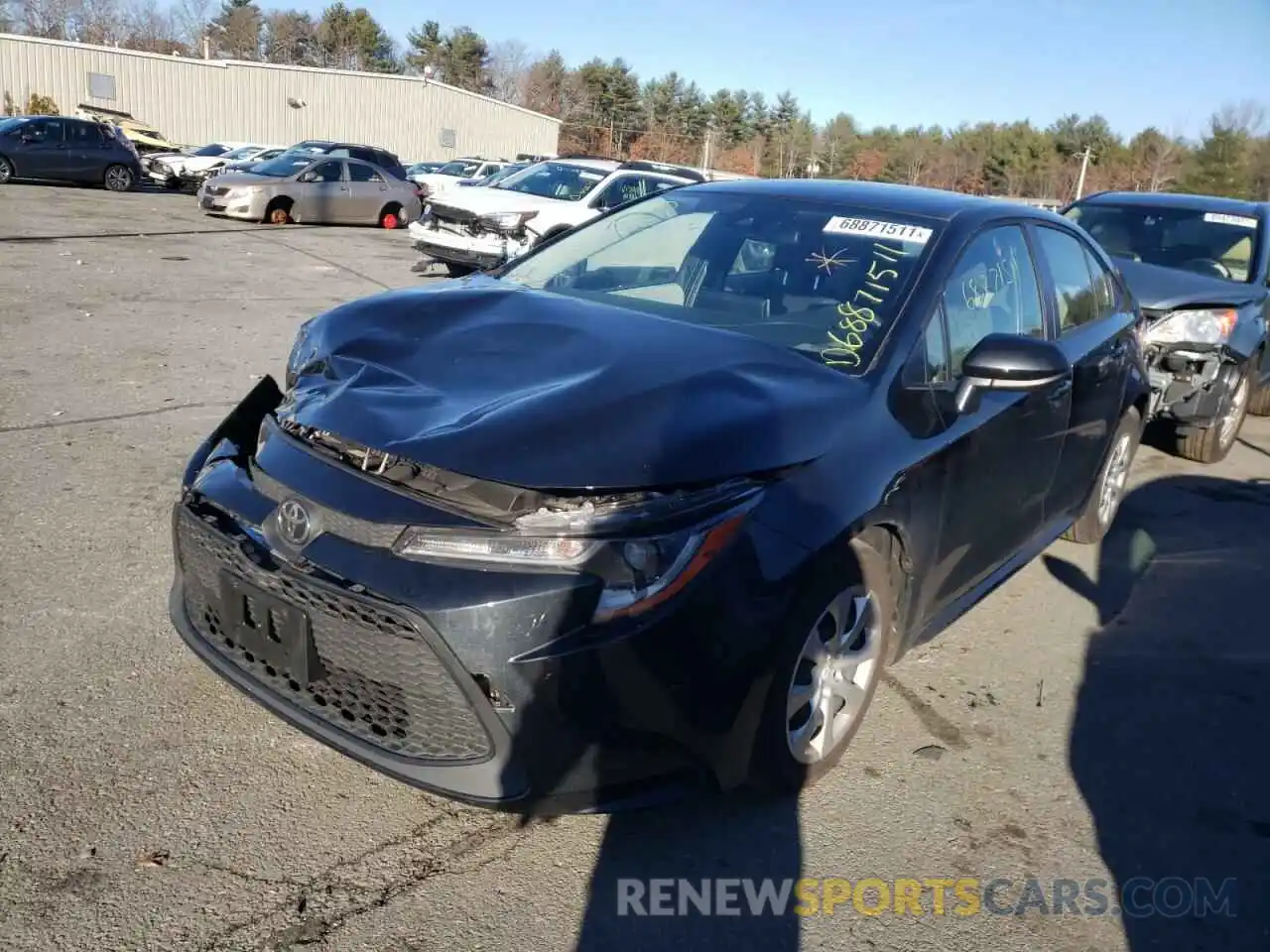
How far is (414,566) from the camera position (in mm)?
2279

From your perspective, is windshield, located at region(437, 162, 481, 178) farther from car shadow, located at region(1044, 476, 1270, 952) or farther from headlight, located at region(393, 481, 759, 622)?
headlight, located at region(393, 481, 759, 622)

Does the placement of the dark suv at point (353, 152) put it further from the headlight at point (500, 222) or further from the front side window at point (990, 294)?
the front side window at point (990, 294)

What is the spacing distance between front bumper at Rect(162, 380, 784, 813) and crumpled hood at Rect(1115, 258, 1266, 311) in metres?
5.15

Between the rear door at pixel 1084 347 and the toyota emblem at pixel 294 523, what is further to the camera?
the rear door at pixel 1084 347

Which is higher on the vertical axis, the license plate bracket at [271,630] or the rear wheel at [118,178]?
the rear wheel at [118,178]

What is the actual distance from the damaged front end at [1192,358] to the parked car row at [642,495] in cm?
305

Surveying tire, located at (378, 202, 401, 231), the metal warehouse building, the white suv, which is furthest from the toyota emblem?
the metal warehouse building

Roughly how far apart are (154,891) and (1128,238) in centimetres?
779

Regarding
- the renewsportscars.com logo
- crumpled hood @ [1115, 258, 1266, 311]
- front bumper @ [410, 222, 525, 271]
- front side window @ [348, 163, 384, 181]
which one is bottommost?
the renewsportscars.com logo

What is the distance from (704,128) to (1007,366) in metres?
76.1

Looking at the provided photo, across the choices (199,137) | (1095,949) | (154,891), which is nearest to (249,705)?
(154,891)

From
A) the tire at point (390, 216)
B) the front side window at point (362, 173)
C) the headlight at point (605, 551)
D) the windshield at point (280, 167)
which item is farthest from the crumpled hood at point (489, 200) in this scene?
the headlight at point (605, 551)

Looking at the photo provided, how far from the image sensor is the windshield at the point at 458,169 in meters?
29.8

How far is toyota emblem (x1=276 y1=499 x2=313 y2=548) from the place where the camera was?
95.3 inches
